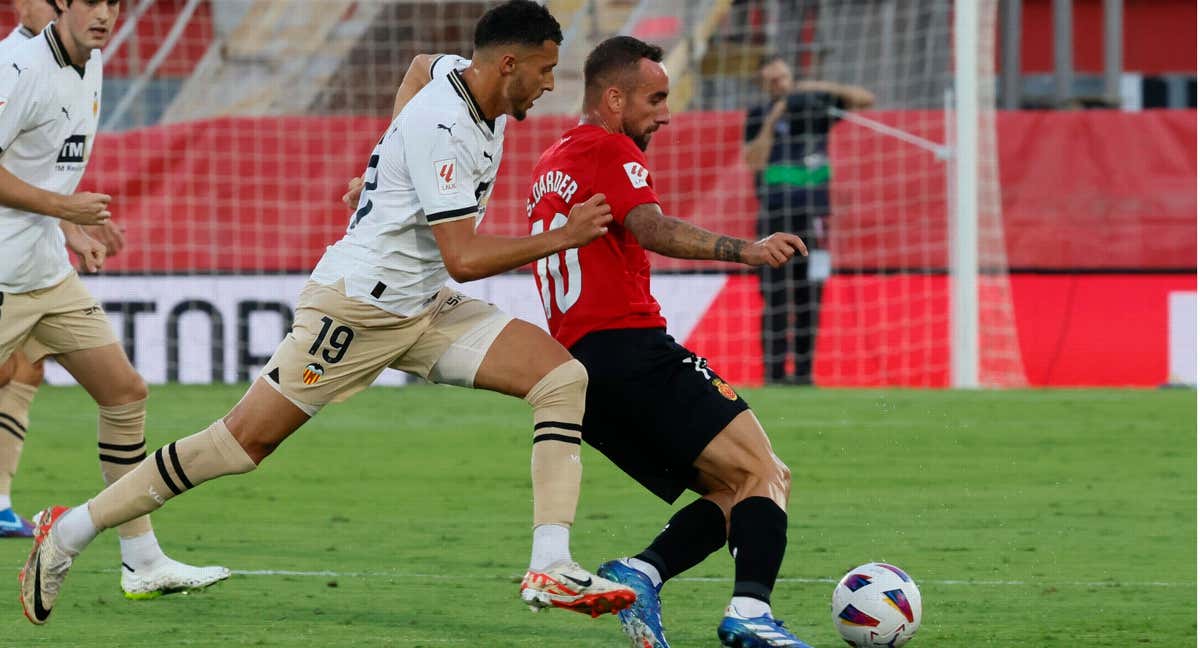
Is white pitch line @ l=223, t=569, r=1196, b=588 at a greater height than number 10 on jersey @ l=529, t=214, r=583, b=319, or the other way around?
number 10 on jersey @ l=529, t=214, r=583, b=319

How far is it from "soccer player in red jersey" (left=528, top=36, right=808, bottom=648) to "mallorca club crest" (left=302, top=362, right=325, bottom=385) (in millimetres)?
699

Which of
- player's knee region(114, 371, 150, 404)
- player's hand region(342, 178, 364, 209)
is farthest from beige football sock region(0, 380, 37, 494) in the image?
player's hand region(342, 178, 364, 209)

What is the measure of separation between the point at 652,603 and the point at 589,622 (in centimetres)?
64

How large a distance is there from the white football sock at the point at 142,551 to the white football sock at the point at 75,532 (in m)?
0.59

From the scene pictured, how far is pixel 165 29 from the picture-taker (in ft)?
62.4

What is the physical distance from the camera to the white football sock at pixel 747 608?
5.14 metres

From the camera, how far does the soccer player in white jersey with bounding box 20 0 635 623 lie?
526 cm

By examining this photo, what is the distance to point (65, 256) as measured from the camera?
21.9 feet

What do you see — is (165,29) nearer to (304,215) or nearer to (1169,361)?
(304,215)

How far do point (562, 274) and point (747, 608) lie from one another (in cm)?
113

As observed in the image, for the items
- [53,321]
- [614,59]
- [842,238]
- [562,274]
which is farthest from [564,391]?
[842,238]

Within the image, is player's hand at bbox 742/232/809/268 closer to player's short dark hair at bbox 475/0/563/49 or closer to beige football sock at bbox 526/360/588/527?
beige football sock at bbox 526/360/588/527

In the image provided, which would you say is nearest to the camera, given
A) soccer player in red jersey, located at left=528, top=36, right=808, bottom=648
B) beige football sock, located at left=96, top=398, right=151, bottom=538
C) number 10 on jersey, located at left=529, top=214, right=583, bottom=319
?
soccer player in red jersey, located at left=528, top=36, right=808, bottom=648

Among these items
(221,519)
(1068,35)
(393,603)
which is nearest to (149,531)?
(393,603)
